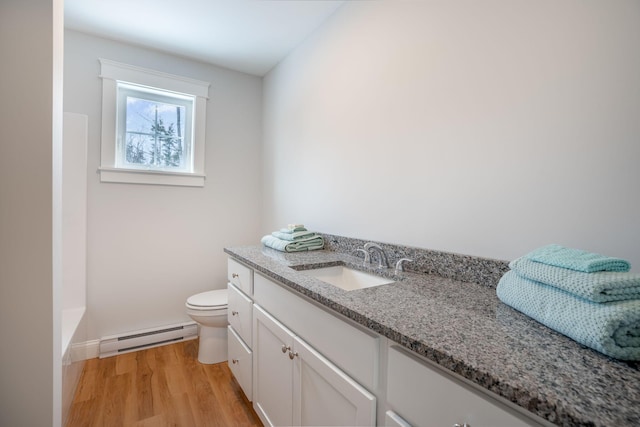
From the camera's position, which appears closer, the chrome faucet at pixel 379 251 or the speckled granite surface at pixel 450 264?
the speckled granite surface at pixel 450 264

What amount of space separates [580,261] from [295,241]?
4.36 feet

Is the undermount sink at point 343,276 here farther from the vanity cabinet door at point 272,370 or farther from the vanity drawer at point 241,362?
the vanity drawer at point 241,362

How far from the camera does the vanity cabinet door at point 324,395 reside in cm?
77

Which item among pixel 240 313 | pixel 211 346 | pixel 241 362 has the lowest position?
pixel 211 346

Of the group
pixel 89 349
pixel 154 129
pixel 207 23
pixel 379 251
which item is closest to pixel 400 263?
pixel 379 251

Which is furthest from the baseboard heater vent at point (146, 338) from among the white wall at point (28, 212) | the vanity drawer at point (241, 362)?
the white wall at point (28, 212)

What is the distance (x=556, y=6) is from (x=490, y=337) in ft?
3.28

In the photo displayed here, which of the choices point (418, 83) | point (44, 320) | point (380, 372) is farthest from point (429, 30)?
point (44, 320)

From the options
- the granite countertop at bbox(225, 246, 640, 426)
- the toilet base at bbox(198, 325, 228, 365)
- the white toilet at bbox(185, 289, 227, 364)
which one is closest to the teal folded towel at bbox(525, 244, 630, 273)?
the granite countertop at bbox(225, 246, 640, 426)

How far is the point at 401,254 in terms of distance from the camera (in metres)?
1.36

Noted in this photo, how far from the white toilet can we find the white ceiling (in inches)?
75.1

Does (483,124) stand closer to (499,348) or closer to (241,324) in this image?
(499,348)

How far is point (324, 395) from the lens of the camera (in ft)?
3.04

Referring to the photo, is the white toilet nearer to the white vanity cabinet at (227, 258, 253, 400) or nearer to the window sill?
the white vanity cabinet at (227, 258, 253, 400)
